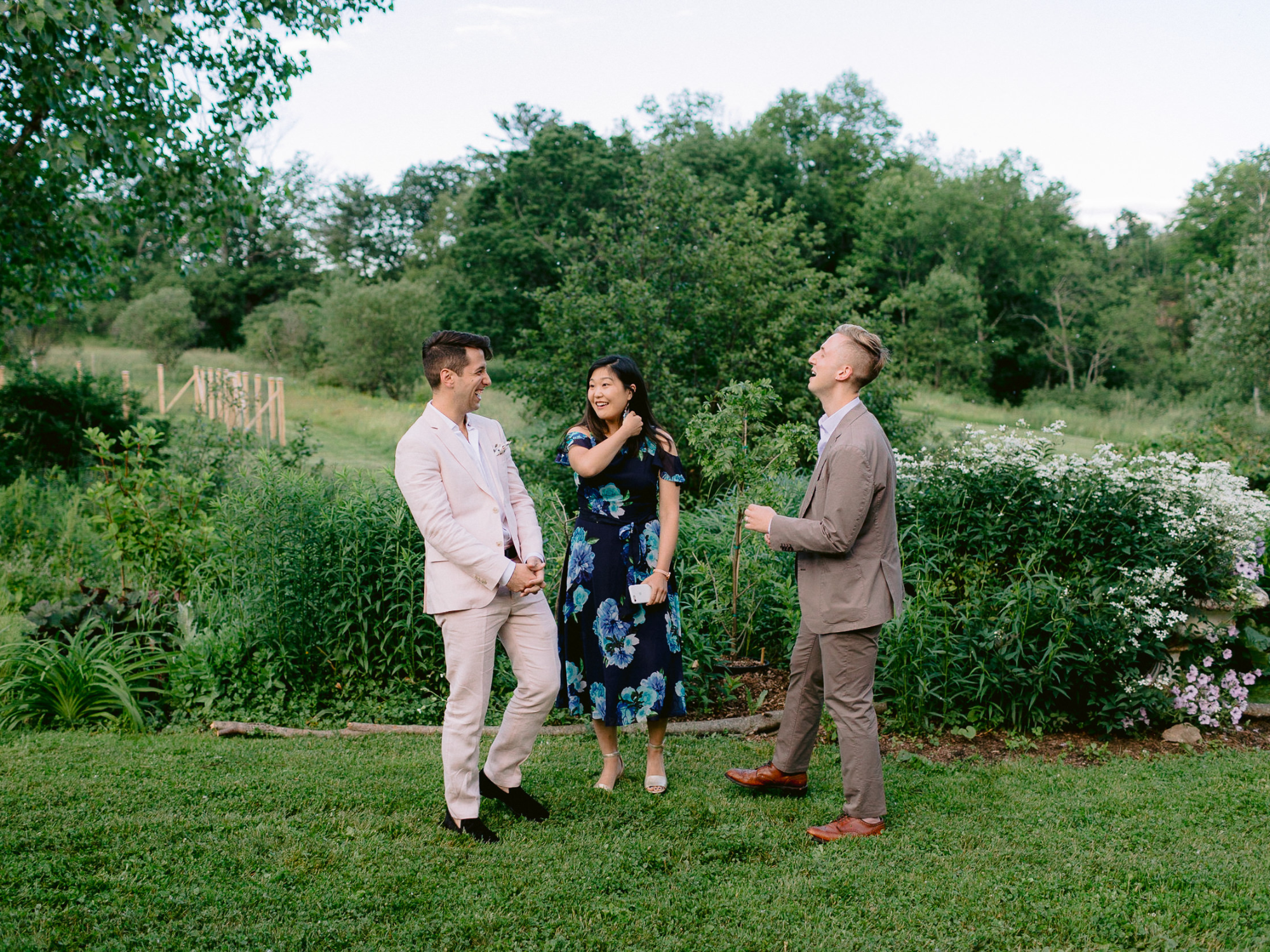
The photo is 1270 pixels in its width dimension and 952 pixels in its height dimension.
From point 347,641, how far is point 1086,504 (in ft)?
15.4

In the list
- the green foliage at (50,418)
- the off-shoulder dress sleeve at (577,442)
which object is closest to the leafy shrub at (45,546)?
the green foliage at (50,418)

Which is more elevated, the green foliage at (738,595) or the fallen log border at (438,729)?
the green foliage at (738,595)

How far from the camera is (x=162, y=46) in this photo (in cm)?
860

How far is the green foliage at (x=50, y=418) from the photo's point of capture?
11.8 metres

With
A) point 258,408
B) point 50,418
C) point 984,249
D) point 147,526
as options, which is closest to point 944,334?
point 984,249

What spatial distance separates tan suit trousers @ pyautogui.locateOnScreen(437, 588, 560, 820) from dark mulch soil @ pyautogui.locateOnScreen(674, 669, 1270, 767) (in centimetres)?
179

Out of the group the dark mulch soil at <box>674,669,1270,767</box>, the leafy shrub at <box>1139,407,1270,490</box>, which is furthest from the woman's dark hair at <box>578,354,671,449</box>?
the leafy shrub at <box>1139,407,1270,490</box>

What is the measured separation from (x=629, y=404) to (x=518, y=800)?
181cm

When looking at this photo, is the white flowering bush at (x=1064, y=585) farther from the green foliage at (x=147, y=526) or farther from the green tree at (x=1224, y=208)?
the green tree at (x=1224, y=208)

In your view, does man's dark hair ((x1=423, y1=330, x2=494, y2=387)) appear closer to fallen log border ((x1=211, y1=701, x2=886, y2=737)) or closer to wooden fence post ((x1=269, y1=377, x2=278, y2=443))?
fallen log border ((x1=211, y1=701, x2=886, y2=737))

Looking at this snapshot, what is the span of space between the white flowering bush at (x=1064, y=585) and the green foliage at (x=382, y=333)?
26056mm

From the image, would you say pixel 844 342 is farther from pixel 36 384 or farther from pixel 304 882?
pixel 36 384

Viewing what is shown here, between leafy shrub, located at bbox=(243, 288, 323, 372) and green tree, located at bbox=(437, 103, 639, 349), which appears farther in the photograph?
leafy shrub, located at bbox=(243, 288, 323, 372)

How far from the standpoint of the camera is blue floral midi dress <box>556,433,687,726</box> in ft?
A: 13.4
